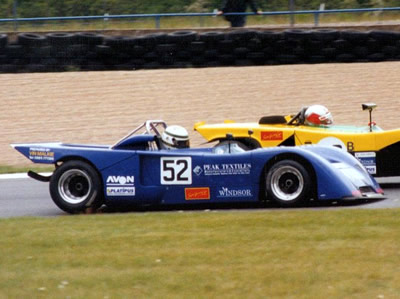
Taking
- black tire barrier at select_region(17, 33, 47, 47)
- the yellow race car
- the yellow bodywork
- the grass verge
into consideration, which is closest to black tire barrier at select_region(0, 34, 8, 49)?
black tire barrier at select_region(17, 33, 47, 47)

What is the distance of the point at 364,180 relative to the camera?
9.79 metres

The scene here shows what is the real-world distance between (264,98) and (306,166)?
30.1 ft

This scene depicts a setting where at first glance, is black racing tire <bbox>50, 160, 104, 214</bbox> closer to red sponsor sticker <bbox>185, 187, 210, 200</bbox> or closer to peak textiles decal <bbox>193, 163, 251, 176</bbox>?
red sponsor sticker <bbox>185, 187, 210, 200</bbox>

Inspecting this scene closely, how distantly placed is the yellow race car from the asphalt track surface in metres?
0.41

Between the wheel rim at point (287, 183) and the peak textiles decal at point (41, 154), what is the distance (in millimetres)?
2469

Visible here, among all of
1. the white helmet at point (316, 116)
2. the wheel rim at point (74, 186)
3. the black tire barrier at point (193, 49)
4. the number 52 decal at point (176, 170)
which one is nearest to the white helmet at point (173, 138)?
the number 52 decal at point (176, 170)

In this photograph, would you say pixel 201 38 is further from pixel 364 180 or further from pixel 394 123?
pixel 364 180

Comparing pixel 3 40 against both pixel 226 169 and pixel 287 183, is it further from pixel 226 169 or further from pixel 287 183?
pixel 287 183

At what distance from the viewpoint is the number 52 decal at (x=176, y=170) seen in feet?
32.4

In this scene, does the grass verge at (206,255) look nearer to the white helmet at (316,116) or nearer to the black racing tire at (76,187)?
the black racing tire at (76,187)

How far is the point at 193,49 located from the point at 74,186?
29.3ft

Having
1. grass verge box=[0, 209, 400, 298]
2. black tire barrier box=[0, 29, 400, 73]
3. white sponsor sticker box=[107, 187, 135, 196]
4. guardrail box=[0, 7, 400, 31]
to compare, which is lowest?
grass verge box=[0, 209, 400, 298]

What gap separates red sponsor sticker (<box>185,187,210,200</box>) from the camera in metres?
9.86

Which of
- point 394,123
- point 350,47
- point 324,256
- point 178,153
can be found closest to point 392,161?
point 178,153
